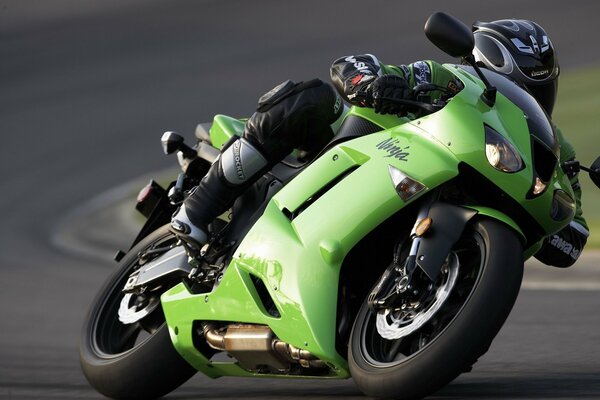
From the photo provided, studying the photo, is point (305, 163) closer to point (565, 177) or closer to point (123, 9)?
point (565, 177)

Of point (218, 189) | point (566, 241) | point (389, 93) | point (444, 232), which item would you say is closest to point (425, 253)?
point (444, 232)

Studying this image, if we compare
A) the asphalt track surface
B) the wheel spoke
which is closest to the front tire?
the wheel spoke

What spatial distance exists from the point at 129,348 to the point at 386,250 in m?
1.63

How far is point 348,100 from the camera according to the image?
5438 millimetres

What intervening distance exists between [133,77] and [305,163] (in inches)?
455

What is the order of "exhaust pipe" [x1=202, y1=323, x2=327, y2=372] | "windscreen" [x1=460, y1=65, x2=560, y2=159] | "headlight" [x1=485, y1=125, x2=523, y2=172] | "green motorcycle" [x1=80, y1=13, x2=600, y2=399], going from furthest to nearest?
"exhaust pipe" [x1=202, y1=323, x2=327, y2=372]
"windscreen" [x1=460, y1=65, x2=560, y2=159]
"headlight" [x1=485, y1=125, x2=523, y2=172]
"green motorcycle" [x1=80, y1=13, x2=600, y2=399]

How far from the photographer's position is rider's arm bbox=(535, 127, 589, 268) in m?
5.68

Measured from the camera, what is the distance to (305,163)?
5.80 metres

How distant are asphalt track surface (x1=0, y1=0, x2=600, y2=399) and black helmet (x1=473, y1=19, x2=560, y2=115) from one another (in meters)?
1.12

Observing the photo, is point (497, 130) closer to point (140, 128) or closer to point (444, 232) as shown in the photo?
point (444, 232)

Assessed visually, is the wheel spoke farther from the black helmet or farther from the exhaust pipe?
the black helmet

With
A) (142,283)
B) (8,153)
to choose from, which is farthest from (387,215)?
(8,153)

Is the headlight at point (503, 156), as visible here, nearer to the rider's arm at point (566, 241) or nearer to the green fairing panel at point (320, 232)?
the green fairing panel at point (320, 232)

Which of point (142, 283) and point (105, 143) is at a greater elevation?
point (142, 283)
